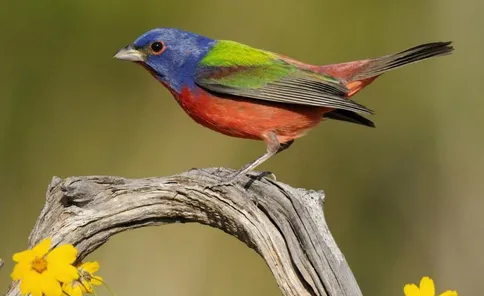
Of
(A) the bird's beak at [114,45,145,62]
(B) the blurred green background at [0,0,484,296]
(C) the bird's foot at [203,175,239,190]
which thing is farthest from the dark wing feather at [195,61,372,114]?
(B) the blurred green background at [0,0,484,296]

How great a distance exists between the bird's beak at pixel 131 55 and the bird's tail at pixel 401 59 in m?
1.37

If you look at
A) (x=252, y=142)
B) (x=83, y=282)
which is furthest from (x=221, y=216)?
(x=252, y=142)

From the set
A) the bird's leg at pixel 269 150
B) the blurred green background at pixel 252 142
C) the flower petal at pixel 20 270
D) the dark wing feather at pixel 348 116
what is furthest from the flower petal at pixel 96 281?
the blurred green background at pixel 252 142

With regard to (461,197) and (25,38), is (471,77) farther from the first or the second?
(25,38)

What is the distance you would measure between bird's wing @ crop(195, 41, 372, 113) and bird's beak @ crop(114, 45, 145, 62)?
1.26 ft

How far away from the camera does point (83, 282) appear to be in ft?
10.5

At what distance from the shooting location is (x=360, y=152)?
27.2ft

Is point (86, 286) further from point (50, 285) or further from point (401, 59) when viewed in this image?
point (401, 59)

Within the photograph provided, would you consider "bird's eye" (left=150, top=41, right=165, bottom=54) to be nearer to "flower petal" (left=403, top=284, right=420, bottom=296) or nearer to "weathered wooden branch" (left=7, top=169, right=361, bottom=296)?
"weathered wooden branch" (left=7, top=169, right=361, bottom=296)

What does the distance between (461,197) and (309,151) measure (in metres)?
1.45

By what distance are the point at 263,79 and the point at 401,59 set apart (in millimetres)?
945

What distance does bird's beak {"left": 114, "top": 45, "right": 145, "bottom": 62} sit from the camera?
5.70 metres

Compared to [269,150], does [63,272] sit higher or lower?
lower

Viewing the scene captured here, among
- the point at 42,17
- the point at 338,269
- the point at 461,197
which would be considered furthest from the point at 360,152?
the point at 338,269
